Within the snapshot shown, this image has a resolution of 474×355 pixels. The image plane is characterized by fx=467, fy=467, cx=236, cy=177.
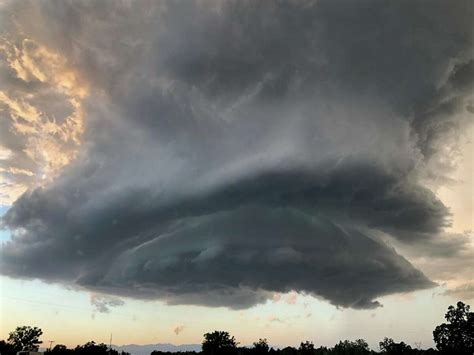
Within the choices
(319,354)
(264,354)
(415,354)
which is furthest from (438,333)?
(264,354)

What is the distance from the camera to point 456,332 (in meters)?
172

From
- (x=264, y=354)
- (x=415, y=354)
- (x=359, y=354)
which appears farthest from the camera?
(x=264, y=354)

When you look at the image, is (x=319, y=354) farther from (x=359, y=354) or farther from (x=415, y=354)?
(x=415, y=354)

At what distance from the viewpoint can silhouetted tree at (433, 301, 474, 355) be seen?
168125 mm

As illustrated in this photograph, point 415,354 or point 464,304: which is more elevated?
point 464,304

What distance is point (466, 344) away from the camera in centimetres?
16762

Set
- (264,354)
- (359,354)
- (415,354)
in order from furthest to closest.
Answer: (264,354) → (359,354) → (415,354)

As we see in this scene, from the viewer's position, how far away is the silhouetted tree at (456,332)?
168 m

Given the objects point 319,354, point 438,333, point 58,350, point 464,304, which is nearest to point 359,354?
point 319,354

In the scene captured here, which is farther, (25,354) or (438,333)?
(25,354)

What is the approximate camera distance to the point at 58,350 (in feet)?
653

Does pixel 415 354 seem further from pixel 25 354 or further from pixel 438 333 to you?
pixel 25 354

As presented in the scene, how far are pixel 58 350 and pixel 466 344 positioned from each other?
532 ft

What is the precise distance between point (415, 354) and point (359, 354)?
1996 centimetres
